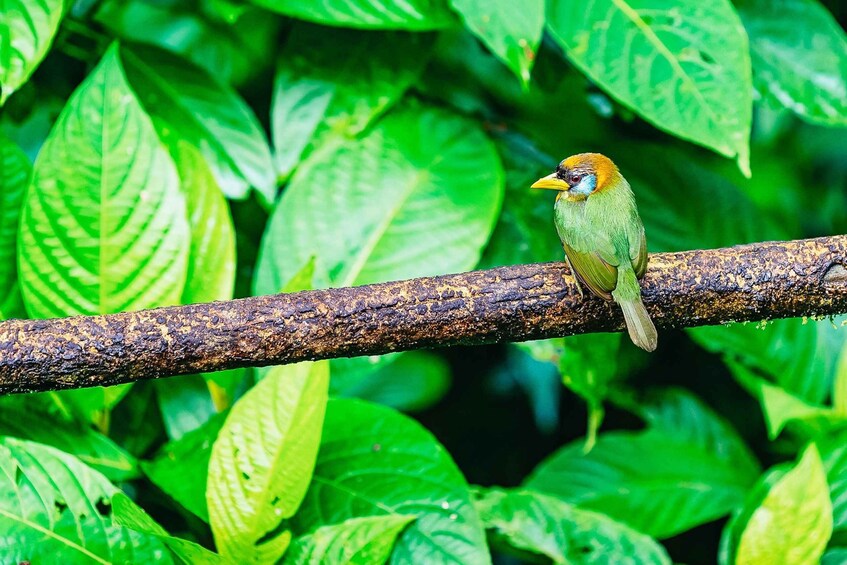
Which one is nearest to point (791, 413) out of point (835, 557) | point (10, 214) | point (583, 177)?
point (835, 557)

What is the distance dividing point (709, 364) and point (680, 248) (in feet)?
2.76

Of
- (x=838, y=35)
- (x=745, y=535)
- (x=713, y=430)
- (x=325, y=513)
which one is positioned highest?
(x=838, y=35)

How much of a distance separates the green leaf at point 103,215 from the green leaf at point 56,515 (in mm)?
310

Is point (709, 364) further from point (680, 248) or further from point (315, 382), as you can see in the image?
point (315, 382)

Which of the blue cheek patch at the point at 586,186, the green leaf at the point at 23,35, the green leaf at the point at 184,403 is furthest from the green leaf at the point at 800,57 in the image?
the green leaf at the point at 23,35

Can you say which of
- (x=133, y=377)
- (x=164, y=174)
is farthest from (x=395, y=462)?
(x=164, y=174)

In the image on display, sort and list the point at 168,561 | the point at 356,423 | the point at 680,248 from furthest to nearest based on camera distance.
Result: the point at 680,248 < the point at 356,423 < the point at 168,561

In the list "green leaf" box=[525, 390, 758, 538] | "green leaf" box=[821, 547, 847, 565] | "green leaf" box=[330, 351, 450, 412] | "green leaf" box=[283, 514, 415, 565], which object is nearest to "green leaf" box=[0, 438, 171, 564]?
"green leaf" box=[283, 514, 415, 565]

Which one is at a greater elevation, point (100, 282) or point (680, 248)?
point (100, 282)

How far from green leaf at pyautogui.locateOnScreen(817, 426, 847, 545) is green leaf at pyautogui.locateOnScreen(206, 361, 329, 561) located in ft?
3.51

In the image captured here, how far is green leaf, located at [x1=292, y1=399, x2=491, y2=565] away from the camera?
154cm

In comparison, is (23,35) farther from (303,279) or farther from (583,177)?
(583,177)

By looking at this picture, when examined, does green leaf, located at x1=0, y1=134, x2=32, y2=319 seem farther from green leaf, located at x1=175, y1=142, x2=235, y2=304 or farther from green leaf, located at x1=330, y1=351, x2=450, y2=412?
green leaf, located at x1=330, y1=351, x2=450, y2=412

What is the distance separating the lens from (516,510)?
1755 mm
